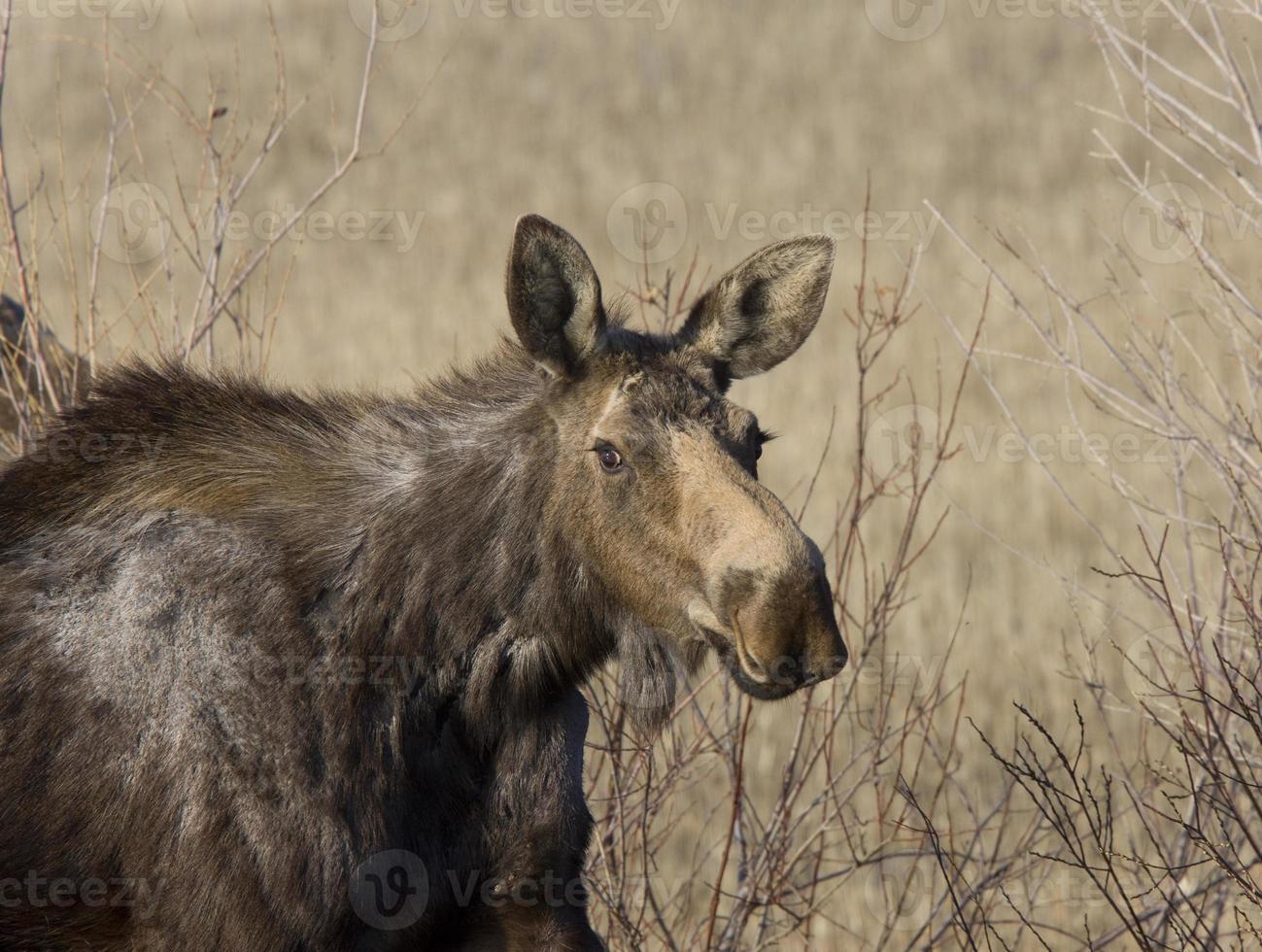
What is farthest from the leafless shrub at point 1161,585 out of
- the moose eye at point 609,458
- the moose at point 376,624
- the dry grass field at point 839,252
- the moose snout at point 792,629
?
the moose eye at point 609,458

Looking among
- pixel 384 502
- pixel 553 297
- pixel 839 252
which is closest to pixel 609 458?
pixel 553 297

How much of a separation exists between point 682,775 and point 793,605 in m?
2.49

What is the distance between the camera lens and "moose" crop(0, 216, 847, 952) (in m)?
3.99

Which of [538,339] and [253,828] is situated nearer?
[253,828]

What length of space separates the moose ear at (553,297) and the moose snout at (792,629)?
965 mm

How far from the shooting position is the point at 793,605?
147 inches

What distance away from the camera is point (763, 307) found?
477 centimetres

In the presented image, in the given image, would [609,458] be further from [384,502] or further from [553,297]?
[384,502]

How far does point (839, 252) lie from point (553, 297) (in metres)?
15.9

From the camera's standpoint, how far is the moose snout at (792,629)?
147 inches

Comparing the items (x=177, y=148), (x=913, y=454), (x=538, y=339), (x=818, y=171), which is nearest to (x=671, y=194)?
(x=818, y=171)

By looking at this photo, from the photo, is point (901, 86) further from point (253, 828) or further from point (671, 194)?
point (253, 828)

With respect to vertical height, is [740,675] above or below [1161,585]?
above

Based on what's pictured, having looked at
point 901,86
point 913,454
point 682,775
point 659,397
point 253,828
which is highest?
point 901,86
